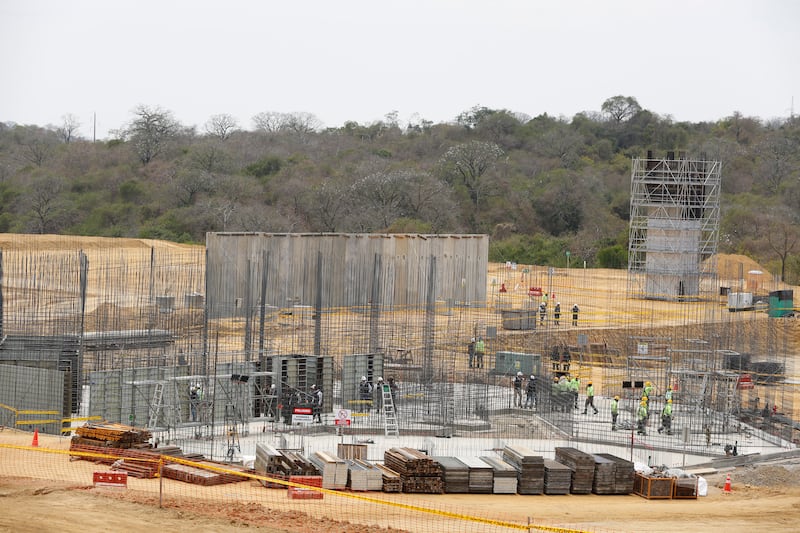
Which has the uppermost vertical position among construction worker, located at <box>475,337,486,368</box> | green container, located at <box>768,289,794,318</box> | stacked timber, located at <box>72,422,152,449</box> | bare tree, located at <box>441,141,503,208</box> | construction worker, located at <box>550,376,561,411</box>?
bare tree, located at <box>441,141,503,208</box>

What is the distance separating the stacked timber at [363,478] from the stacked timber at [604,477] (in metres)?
4.16

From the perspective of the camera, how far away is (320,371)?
24.8 metres

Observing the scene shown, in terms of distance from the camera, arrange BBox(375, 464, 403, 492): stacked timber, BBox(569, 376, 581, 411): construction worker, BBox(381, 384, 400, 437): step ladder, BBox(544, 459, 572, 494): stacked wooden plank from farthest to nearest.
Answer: BBox(569, 376, 581, 411): construction worker
BBox(381, 384, 400, 437): step ladder
BBox(544, 459, 572, 494): stacked wooden plank
BBox(375, 464, 403, 492): stacked timber

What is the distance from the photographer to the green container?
135 ft

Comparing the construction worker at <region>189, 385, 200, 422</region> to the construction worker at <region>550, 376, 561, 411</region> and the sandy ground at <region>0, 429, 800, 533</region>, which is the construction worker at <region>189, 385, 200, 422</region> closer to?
the sandy ground at <region>0, 429, 800, 533</region>

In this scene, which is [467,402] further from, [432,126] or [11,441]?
[432,126]

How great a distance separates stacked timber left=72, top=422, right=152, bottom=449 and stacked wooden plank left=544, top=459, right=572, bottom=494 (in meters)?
7.41

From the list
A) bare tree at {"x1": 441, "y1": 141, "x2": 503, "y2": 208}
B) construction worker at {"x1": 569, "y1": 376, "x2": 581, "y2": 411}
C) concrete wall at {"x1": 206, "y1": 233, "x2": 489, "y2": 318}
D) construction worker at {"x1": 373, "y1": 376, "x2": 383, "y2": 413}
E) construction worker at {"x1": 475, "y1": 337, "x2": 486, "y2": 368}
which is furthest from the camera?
bare tree at {"x1": 441, "y1": 141, "x2": 503, "y2": 208}

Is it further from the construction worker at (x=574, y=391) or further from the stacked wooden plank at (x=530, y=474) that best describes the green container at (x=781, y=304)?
the stacked wooden plank at (x=530, y=474)

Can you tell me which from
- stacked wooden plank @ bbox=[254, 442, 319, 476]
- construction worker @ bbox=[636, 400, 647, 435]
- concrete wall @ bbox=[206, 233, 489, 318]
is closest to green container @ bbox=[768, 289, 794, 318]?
concrete wall @ bbox=[206, 233, 489, 318]

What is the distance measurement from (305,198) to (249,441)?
47308mm

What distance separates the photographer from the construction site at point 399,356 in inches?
875

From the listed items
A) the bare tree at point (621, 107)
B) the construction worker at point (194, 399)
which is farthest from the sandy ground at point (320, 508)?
the bare tree at point (621, 107)

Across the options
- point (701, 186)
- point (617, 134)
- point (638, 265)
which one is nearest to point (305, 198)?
point (638, 265)
